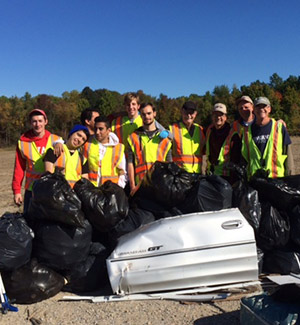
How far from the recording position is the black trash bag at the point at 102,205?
10.5 ft

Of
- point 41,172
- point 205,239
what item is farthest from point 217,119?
point 41,172

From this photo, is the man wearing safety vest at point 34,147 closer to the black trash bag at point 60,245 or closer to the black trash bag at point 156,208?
the black trash bag at point 60,245

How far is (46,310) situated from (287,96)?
134 ft

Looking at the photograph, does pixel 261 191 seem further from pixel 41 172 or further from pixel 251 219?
pixel 41 172

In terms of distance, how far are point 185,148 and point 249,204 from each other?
42.2 inches

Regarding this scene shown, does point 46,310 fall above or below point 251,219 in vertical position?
below

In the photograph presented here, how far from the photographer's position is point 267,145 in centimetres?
372

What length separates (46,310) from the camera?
2873 mm

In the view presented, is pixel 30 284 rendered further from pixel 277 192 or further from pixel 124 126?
pixel 277 192

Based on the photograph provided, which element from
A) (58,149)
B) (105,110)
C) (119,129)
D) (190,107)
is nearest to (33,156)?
(58,149)

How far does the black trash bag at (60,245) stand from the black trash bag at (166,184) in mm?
707

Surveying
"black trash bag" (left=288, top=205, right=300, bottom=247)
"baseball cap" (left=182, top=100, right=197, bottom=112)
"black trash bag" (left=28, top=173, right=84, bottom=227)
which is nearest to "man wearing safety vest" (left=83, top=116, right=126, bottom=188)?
"black trash bag" (left=28, top=173, right=84, bottom=227)

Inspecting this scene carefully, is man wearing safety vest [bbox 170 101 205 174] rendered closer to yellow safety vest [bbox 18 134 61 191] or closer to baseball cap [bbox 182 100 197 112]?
baseball cap [bbox 182 100 197 112]

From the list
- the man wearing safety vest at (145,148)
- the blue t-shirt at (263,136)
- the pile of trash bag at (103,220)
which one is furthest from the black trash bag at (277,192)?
the man wearing safety vest at (145,148)
